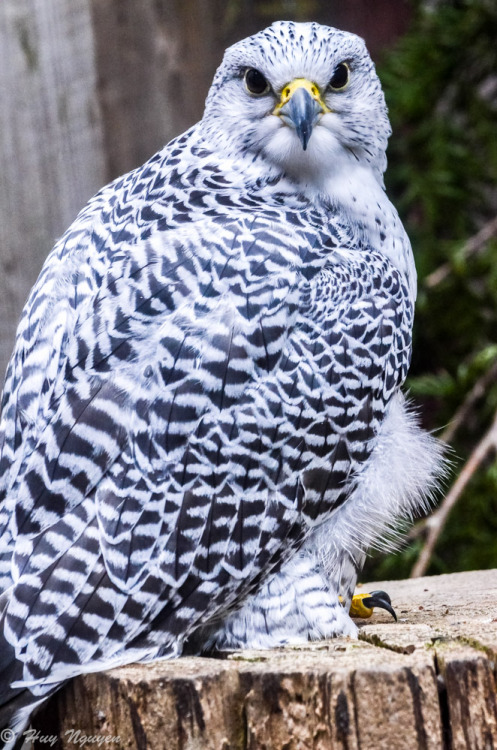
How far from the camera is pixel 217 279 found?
297cm

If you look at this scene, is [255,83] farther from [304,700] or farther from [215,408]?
[304,700]

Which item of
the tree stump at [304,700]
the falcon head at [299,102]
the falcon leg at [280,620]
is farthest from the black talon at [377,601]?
the falcon head at [299,102]

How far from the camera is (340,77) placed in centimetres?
351

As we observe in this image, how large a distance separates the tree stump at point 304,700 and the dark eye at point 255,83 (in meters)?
2.01

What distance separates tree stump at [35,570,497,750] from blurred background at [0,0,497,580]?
1.82 meters

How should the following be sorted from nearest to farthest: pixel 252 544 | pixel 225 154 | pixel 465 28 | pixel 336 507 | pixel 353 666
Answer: pixel 353 666 → pixel 252 544 → pixel 336 507 → pixel 225 154 → pixel 465 28

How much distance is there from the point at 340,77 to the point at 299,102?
33 cm

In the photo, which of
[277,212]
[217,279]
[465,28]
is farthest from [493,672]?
[465,28]

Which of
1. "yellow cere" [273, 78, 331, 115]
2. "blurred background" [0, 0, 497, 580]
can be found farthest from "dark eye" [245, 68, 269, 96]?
"blurred background" [0, 0, 497, 580]

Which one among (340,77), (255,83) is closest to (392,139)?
(340,77)

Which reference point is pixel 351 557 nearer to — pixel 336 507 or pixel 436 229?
pixel 336 507

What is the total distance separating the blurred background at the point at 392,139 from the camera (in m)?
4.61

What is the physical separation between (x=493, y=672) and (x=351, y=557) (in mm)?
930

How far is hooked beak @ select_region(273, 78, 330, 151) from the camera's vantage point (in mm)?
3221
